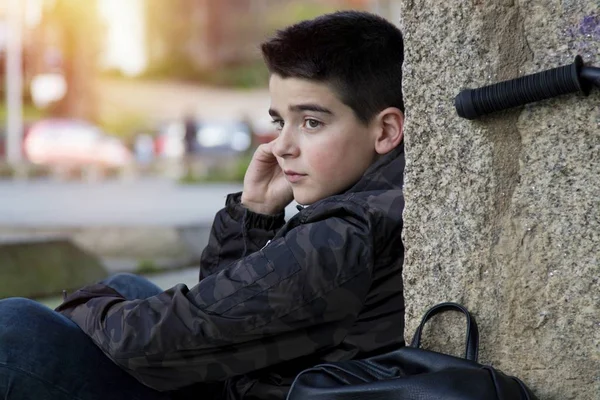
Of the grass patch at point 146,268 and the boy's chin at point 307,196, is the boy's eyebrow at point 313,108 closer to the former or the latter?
the boy's chin at point 307,196

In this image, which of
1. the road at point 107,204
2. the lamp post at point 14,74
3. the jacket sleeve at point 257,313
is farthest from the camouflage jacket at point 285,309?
the lamp post at point 14,74

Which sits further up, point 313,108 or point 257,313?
point 313,108

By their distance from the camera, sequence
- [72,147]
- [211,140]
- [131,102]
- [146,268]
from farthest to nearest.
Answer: [131,102] < [211,140] < [72,147] < [146,268]

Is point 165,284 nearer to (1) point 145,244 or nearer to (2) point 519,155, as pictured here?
(1) point 145,244

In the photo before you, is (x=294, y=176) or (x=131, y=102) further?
(x=131, y=102)

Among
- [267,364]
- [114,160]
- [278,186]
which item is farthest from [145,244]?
[114,160]

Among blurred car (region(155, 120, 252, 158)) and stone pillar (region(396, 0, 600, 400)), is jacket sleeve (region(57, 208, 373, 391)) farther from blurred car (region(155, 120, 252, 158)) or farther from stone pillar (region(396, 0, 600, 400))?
blurred car (region(155, 120, 252, 158))

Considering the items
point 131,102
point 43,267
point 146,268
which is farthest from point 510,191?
point 131,102

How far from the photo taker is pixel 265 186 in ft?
7.89

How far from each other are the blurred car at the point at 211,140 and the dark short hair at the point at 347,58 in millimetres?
24225

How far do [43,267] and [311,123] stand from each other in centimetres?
426

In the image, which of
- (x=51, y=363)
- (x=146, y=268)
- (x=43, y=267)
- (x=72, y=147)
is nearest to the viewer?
(x=51, y=363)

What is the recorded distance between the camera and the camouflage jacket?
5.54ft

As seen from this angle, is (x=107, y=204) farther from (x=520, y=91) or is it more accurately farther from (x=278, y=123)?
(x=520, y=91)
